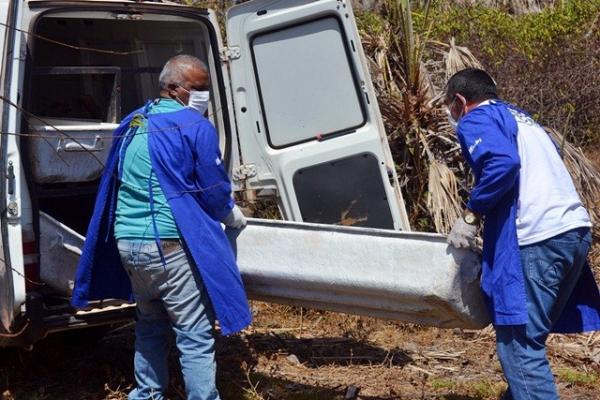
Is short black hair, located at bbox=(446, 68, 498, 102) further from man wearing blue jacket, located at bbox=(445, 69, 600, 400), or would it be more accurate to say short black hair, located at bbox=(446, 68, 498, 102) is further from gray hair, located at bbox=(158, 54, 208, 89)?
gray hair, located at bbox=(158, 54, 208, 89)

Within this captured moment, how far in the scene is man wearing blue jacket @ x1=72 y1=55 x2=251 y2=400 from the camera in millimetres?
4535

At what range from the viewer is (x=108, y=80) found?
616 centimetres

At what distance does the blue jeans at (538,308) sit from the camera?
4332mm

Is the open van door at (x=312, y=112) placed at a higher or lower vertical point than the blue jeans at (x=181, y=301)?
higher

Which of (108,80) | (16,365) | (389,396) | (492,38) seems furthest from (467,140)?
(492,38)

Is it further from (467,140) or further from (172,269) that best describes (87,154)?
(467,140)

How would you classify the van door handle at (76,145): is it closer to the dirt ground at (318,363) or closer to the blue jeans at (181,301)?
the blue jeans at (181,301)

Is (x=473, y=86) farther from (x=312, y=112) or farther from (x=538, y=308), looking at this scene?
(x=312, y=112)

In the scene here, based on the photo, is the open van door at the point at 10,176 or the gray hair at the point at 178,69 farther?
the open van door at the point at 10,176

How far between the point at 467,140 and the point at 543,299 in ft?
2.53

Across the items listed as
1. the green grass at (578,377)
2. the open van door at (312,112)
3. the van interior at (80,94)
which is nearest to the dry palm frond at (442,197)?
the open van door at (312,112)

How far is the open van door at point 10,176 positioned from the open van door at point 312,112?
147 cm

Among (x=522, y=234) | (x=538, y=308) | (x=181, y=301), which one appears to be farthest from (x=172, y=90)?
(x=538, y=308)

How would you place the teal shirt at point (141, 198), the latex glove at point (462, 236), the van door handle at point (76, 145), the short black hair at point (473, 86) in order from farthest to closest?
the van door handle at point (76, 145) → the teal shirt at point (141, 198) → the short black hair at point (473, 86) → the latex glove at point (462, 236)
